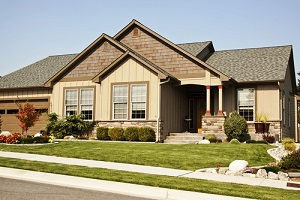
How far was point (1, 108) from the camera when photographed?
1146 inches

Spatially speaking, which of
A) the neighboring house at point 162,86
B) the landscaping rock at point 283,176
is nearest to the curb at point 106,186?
the landscaping rock at point 283,176

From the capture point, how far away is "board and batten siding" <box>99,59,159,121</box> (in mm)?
22094

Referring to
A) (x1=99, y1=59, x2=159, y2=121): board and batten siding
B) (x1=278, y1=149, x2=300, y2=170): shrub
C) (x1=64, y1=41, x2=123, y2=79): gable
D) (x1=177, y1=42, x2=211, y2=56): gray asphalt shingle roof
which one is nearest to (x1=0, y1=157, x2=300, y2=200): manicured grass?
(x1=278, y1=149, x2=300, y2=170): shrub

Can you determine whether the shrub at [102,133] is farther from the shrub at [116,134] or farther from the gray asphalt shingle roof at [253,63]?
the gray asphalt shingle roof at [253,63]

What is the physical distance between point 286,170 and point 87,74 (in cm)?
1585

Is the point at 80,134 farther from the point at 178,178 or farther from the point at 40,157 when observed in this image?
the point at 178,178

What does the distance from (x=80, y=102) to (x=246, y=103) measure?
10701 millimetres

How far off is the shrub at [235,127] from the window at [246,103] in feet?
6.24

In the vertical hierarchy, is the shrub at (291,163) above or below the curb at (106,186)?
above

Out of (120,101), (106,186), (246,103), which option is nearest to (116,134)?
(120,101)

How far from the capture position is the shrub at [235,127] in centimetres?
2111

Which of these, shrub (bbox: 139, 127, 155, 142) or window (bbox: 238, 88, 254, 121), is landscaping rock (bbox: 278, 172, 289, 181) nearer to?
shrub (bbox: 139, 127, 155, 142)

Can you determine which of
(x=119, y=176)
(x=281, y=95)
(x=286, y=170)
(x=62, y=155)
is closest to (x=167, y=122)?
(x=281, y=95)

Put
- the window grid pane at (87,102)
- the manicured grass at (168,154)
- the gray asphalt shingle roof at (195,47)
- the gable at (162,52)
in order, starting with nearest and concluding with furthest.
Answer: the manicured grass at (168,154) < the gable at (162,52) < the window grid pane at (87,102) < the gray asphalt shingle roof at (195,47)
